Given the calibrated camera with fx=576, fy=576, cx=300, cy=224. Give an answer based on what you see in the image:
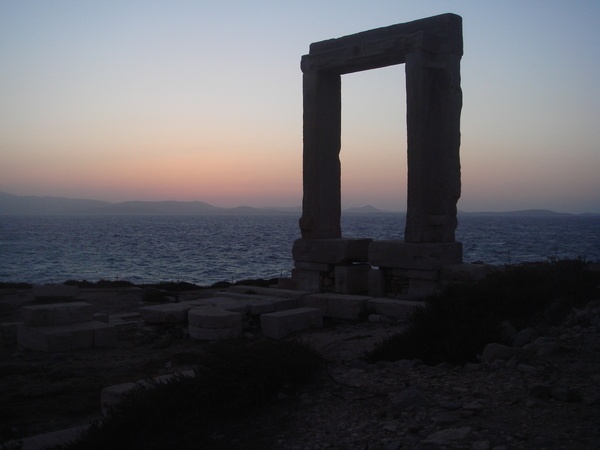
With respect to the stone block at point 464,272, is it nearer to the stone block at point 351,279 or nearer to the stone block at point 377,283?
the stone block at point 377,283

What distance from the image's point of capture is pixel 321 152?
11617 millimetres

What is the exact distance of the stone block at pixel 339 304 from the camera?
9998 millimetres

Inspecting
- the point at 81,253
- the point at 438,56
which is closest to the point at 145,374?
the point at 438,56

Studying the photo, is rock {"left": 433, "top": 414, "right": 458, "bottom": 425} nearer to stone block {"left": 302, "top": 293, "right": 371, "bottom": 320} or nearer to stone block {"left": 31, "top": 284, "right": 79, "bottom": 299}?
stone block {"left": 302, "top": 293, "right": 371, "bottom": 320}

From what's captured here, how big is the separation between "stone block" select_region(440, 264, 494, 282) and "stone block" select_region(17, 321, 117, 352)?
552cm

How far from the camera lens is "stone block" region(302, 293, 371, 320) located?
10.00 metres

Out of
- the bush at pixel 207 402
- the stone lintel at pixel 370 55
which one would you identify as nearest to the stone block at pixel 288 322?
the bush at pixel 207 402

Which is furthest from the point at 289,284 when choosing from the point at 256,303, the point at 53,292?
the point at 53,292

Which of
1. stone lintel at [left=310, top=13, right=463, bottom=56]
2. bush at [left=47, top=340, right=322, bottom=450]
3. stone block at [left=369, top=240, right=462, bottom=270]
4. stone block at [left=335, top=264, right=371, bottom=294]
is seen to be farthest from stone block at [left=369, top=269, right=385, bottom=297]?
bush at [left=47, top=340, right=322, bottom=450]

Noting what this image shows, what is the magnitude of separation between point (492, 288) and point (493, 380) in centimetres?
329

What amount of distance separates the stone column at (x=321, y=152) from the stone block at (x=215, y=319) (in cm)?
322

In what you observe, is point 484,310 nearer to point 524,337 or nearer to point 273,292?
point 524,337

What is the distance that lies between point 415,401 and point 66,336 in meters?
6.07

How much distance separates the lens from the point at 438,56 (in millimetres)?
10297
